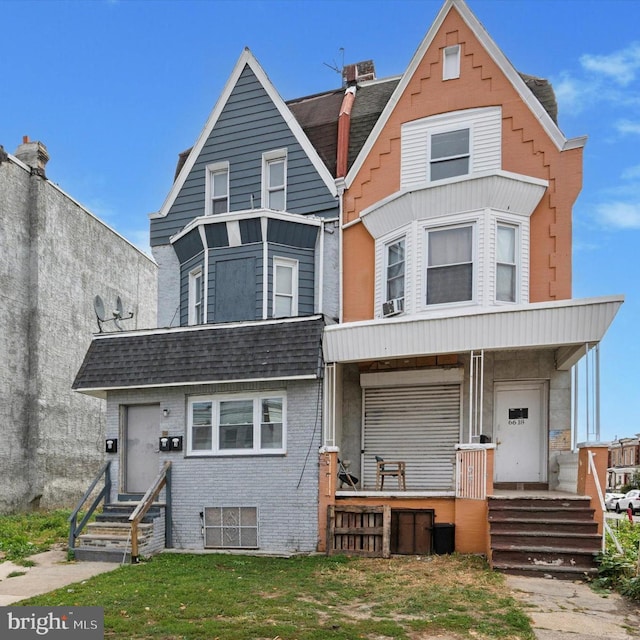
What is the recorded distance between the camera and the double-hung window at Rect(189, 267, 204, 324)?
582 inches

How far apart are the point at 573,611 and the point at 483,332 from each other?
5017mm

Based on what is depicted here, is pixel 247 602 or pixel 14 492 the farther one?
pixel 14 492

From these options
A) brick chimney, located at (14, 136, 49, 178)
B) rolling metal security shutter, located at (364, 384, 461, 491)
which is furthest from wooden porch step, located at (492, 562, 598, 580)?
brick chimney, located at (14, 136, 49, 178)

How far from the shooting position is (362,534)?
36.4 ft

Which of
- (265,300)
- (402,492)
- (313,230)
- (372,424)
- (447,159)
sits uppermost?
(447,159)

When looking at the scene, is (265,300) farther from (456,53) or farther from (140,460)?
(456,53)

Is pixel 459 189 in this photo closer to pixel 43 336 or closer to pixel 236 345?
pixel 236 345

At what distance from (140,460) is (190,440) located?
59.7 inches

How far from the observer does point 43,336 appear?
19969mm

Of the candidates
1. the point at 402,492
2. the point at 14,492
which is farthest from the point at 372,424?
the point at 14,492

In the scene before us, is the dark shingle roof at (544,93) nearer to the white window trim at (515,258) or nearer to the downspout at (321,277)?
the white window trim at (515,258)

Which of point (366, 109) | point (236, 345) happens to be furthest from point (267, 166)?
point (236, 345)

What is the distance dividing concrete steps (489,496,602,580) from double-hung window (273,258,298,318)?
6129mm

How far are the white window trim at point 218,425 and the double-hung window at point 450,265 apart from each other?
149 inches
